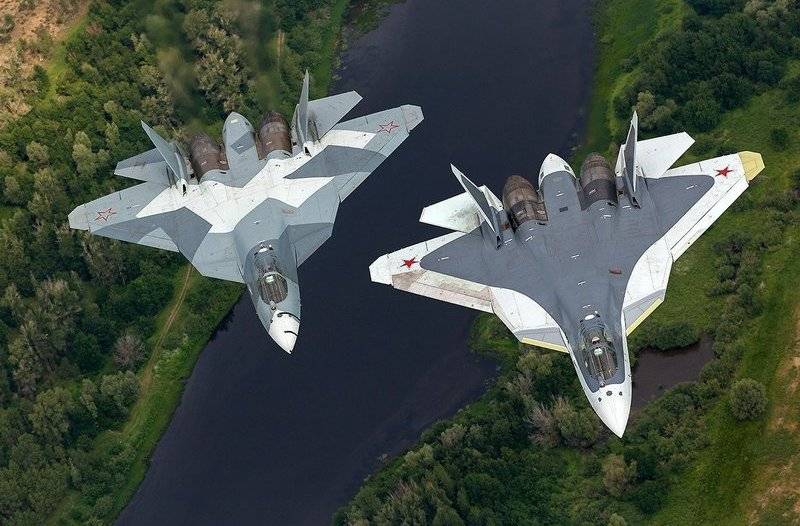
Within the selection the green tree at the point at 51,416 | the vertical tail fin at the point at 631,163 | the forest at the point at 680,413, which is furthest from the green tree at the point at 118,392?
the vertical tail fin at the point at 631,163

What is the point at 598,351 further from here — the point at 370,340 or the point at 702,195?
the point at 370,340

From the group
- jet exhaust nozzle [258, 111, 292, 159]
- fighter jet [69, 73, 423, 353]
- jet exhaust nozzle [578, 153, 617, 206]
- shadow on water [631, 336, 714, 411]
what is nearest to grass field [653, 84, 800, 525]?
shadow on water [631, 336, 714, 411]

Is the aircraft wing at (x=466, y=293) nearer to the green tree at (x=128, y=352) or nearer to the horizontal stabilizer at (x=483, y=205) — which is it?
the horizontal stabilizer at (x=483, y=205)

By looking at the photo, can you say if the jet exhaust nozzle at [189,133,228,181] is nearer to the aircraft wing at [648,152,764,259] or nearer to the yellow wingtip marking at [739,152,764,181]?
the aircraft wing at [648,152,764,259]

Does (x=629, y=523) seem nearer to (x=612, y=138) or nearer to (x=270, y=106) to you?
(x=612, y=138)

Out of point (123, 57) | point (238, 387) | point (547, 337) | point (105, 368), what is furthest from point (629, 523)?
point (123, 57)

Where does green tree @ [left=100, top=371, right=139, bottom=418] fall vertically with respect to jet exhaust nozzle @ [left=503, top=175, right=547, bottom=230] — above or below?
below

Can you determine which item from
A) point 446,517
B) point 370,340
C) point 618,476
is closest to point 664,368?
point 618,476
